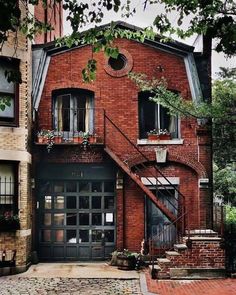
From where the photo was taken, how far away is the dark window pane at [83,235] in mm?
17203

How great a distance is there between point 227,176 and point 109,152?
6.63 metres

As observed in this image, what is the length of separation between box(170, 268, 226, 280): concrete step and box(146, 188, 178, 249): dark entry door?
2.82 meters

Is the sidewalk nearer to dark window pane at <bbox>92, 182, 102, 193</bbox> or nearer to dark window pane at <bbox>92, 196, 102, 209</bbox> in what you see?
dark window pane at <bbox>92, 196, 102, 209</bbox>

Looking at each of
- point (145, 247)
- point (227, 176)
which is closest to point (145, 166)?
point (145, 247)

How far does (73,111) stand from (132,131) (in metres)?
2.18

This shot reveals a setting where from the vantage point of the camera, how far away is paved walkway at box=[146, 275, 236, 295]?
40.3 ft

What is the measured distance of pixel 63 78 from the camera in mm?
17281

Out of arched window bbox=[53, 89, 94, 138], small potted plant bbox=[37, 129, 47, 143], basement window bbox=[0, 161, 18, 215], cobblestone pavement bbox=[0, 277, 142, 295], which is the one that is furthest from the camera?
arched window bbox=[53, 89, 94, 138]

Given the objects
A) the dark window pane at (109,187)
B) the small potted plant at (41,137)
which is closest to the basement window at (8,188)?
the small potted plant at (41,137)

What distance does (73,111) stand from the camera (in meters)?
17.5

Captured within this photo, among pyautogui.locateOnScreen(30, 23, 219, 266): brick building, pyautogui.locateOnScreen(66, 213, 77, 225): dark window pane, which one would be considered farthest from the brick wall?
pyautogui.locateOnScreen(66, 213, 77, 225): dark window pane

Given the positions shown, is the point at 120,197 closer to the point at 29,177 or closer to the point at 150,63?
the point at 29,177

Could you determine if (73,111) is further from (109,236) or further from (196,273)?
(196,273)

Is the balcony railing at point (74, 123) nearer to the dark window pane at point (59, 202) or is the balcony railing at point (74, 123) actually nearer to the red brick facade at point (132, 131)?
the red brick facade at point (132, 131)
